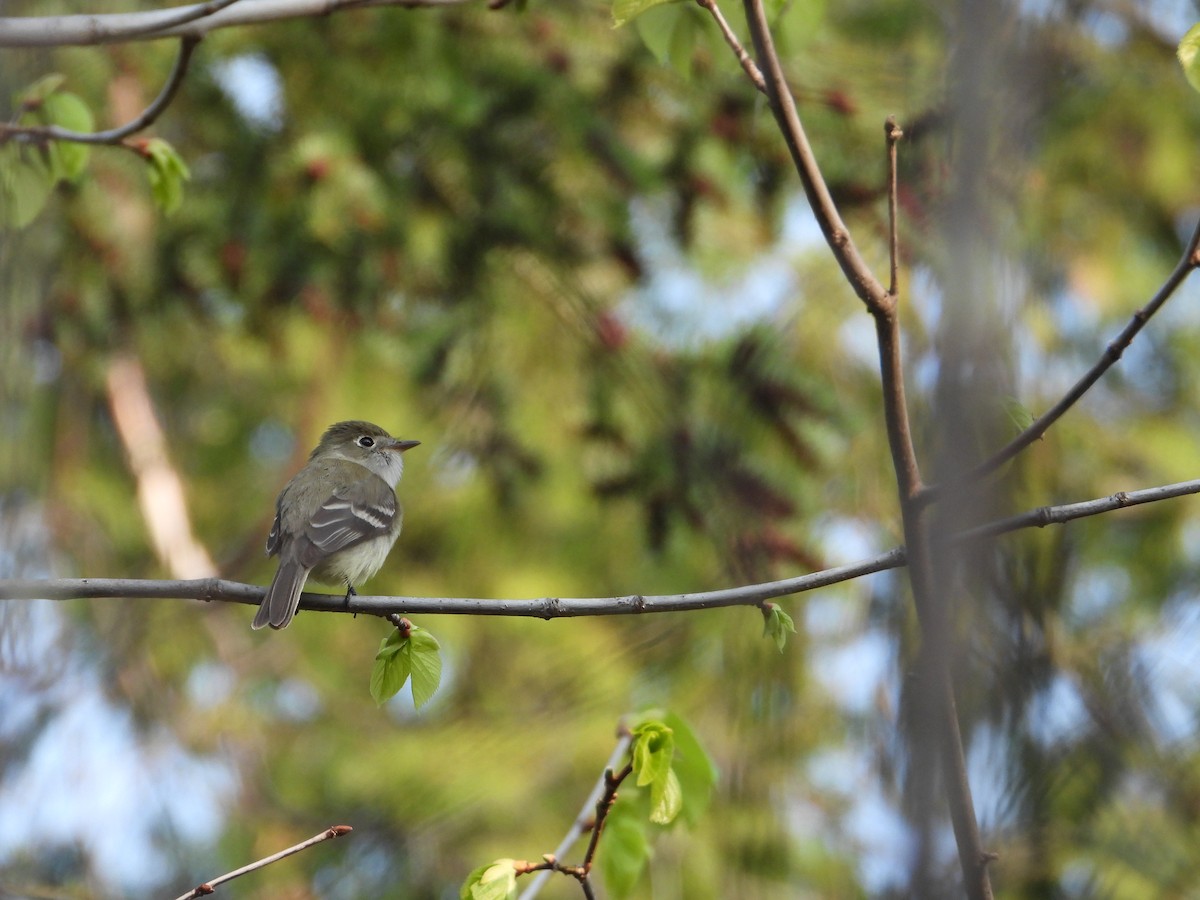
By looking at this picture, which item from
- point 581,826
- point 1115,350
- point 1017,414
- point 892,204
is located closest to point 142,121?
point 892,204

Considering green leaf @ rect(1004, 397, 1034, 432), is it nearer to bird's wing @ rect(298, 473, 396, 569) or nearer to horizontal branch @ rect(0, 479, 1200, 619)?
horizontal branch @ rect(0, 479, 1200, 619)

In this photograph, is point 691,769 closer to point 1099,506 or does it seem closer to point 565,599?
point 565,599

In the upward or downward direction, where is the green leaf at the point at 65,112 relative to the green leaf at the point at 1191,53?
upward

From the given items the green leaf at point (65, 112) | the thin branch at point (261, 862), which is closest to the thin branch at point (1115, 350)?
the thin branch at point (261, 862)

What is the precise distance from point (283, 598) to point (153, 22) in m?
1.48

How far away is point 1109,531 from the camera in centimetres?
695

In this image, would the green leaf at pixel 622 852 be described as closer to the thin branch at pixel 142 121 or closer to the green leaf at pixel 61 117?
the thin branch at pixel 142 121

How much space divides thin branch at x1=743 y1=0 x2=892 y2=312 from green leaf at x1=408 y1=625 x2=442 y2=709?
1087mm

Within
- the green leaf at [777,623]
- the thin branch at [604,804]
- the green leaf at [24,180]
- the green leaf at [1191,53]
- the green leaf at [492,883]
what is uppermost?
the green leaf at [24,180]

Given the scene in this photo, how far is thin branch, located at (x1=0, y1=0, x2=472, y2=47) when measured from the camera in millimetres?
2629

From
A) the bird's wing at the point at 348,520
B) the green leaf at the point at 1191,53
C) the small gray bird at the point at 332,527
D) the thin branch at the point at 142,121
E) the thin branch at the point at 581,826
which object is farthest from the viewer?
the bird's wing at the point at 348,520

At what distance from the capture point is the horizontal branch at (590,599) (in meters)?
2.11

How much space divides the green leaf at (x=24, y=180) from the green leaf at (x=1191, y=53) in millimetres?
2654

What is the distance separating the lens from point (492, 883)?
2.27 metres
